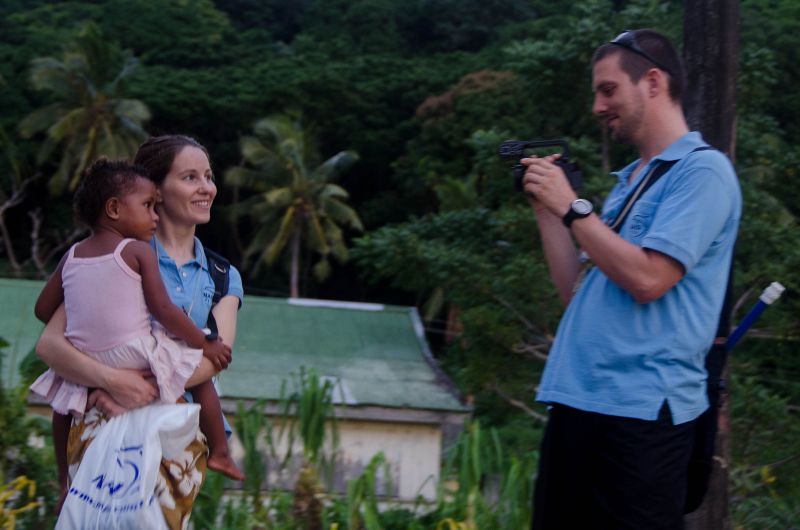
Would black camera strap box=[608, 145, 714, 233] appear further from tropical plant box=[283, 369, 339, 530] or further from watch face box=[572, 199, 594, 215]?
tropical plant box=[283, 369, 339, 530]

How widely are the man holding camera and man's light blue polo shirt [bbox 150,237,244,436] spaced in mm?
837

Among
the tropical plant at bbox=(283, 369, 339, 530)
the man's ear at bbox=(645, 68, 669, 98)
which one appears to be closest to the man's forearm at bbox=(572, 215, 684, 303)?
the man's ear at bbox=(645, 68, 669, 98)

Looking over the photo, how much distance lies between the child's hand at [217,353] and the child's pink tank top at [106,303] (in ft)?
0.50

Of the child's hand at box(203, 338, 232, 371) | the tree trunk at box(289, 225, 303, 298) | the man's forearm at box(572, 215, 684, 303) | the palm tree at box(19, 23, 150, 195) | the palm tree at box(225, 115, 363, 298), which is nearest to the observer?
the man's forearm at box(572, 215, 684, 303)

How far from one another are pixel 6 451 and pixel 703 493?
9.95 feet

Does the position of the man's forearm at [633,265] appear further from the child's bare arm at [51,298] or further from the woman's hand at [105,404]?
the child's bare arm at [51,298]

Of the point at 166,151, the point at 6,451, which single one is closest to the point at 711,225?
the point at 166,151

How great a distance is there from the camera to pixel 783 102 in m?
20.1

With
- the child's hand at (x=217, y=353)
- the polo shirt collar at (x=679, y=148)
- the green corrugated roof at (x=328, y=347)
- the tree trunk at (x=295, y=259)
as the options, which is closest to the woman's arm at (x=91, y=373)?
the child's hand at (x=217, y=353)

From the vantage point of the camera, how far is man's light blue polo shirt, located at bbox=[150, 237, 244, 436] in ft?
9.03

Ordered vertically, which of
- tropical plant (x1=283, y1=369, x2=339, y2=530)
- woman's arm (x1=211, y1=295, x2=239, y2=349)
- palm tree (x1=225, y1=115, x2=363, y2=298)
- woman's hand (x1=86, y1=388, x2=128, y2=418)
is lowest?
palm tree (x1=225, y1=115, x2=363, y2=298)

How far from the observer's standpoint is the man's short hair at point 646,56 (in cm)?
260

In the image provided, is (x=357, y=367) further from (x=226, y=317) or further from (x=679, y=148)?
(x=679, y=148)

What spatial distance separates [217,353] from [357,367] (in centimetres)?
1472
